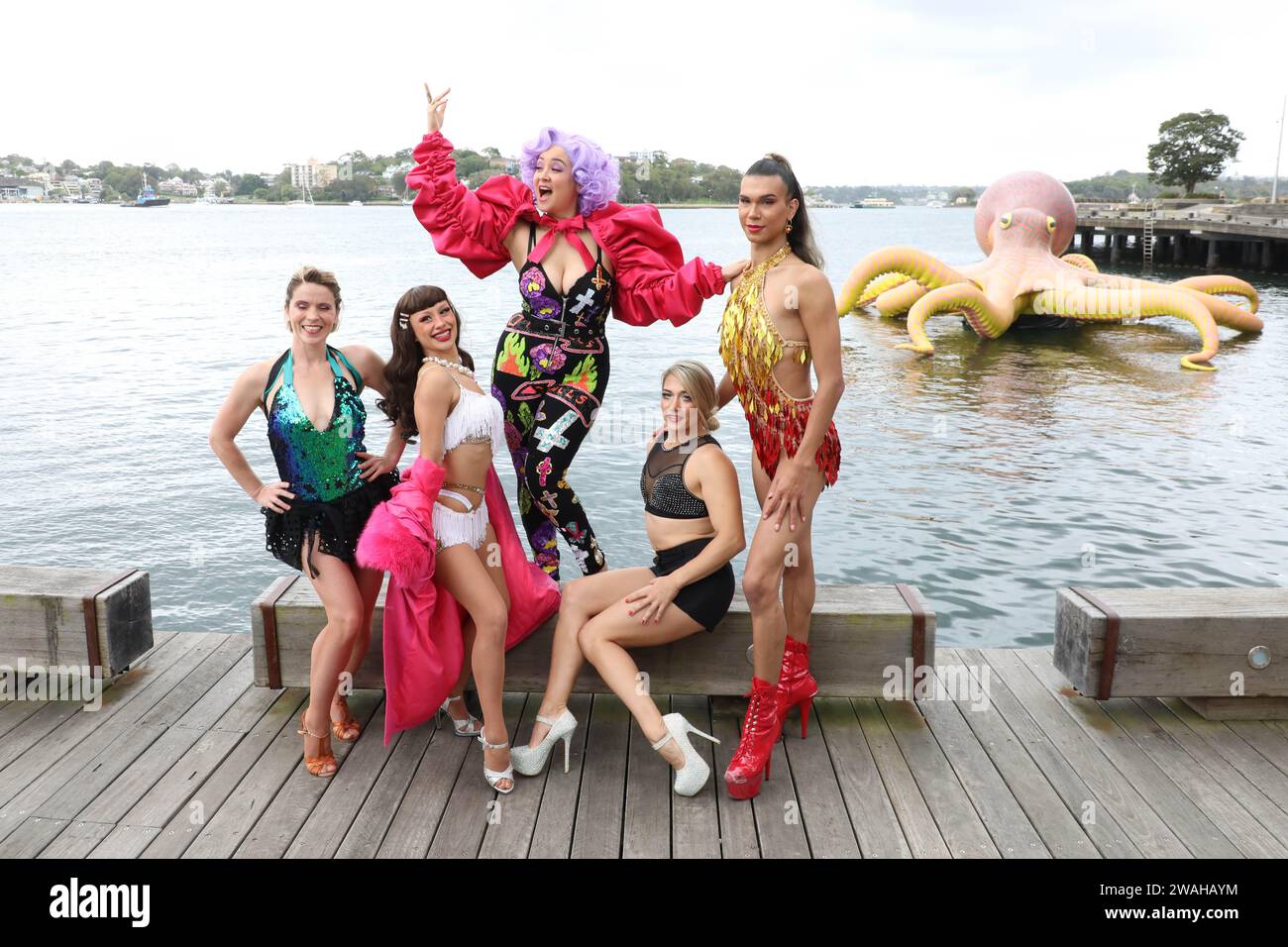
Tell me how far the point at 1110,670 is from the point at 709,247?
72336 mm

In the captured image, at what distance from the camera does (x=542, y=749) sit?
11.6ft

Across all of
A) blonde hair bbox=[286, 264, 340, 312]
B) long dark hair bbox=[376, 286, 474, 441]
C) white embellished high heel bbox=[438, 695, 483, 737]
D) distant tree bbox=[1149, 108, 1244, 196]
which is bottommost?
white embellished high heel bbox=[438, 695, 483, 737]

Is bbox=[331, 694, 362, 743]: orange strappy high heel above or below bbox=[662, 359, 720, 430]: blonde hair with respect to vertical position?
below

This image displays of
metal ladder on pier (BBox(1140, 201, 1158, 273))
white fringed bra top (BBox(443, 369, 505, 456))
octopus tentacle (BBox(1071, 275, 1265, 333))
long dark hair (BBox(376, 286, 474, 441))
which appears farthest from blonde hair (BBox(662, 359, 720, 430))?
metal ladder on pier (BBox(1140, 201, 1158, 273))

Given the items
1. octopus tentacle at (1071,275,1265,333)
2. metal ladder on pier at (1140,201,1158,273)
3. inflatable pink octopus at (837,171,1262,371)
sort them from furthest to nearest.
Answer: metal ladder on pier at (1140,201,1158,273)
octopus tentacle at (1071,275,1265,333)
inflatable pink octopus at (837,171,1262,371)

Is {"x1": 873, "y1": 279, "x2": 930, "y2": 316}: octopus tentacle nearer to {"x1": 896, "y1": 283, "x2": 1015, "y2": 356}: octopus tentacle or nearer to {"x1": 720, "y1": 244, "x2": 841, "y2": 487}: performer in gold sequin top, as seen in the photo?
{"x1": 896, "y1": 283, "x2": 1015, "y2": 356}: octopus tentacle

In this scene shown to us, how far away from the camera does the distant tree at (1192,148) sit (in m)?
71.6

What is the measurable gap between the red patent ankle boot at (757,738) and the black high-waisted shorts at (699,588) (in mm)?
300

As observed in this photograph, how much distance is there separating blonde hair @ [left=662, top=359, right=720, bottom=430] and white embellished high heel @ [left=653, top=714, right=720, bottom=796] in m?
1.06

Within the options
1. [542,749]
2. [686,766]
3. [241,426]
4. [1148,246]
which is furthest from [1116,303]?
[1148,246]

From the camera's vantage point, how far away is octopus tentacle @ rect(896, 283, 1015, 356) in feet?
66.3

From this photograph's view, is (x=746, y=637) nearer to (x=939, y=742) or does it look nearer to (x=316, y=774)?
(x=939, y=742)
